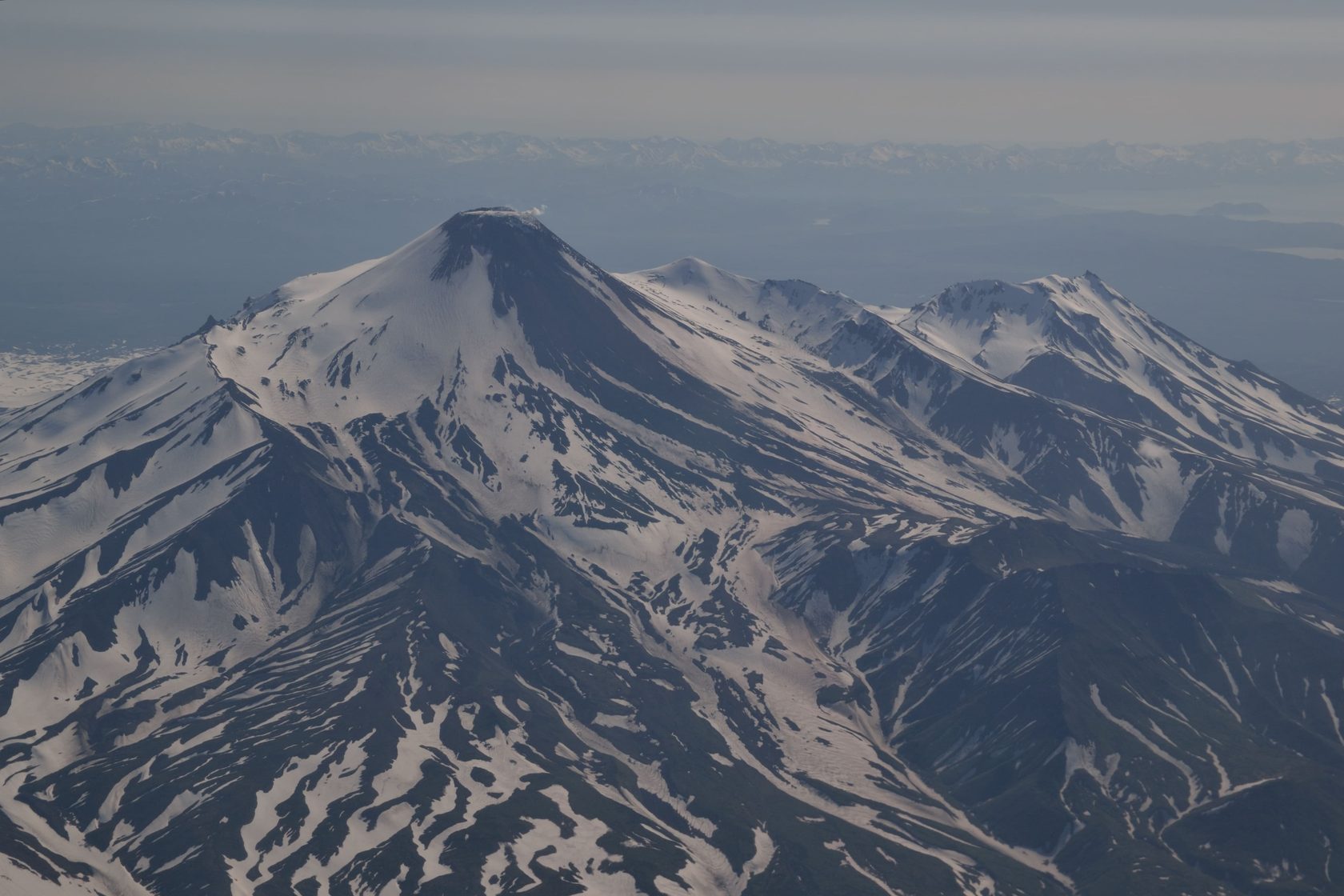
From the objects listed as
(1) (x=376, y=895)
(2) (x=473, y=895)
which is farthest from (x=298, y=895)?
(2) (x=473, y=895)

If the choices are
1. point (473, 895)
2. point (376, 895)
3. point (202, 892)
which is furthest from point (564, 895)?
point (202, 892)

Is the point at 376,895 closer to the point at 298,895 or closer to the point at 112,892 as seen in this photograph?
the point at 298,895

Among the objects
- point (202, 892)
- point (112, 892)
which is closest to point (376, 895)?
point (202, 892)

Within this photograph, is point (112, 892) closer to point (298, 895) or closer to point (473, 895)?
point (298, 895)

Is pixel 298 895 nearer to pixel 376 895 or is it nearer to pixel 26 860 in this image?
pixel 376 895

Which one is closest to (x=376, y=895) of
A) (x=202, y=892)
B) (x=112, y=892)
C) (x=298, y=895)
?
(x=298, y=895)
